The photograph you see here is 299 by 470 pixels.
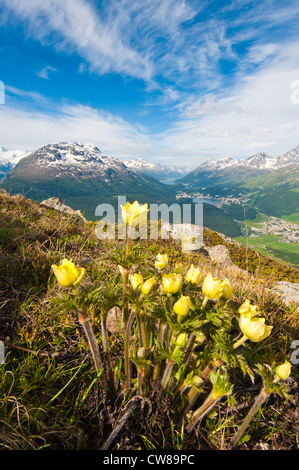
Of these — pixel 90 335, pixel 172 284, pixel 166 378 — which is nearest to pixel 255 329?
pixel 172 284

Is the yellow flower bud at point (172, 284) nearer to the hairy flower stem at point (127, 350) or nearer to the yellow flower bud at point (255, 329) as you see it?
the hairy flower stem at point (127, 350)

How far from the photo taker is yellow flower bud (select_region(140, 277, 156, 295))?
1.58 m

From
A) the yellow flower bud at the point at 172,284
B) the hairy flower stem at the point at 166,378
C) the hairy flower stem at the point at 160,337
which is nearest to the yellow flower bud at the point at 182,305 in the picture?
the yellow flower bud at the point at 172,284

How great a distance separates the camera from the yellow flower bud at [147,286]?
62.1 inches

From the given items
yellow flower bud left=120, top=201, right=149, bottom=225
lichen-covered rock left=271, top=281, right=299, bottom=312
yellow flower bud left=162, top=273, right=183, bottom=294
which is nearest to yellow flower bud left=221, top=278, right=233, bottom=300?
yellow flower bud left=162, top=273, right=183, bottom=294

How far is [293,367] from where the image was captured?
266cm

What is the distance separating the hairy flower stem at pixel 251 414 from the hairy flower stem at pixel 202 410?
11.5 inches

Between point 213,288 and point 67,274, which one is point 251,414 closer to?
point 213,288

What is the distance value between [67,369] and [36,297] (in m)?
1.22

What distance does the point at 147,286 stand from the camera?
5.18 ft

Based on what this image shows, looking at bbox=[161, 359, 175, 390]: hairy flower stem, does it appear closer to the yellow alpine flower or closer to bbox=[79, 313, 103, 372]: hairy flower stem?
bbox=[79, 313, 103, 372]: hairy flower stem

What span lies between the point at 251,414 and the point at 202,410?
37 centimetres

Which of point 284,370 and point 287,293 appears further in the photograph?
point 287,293
